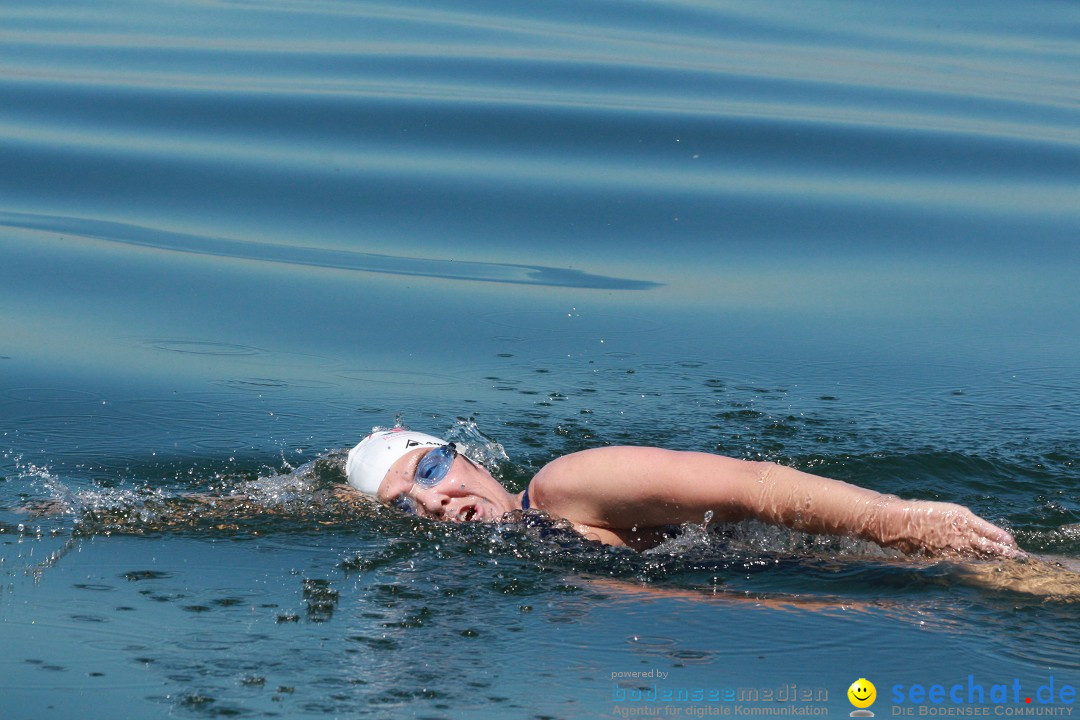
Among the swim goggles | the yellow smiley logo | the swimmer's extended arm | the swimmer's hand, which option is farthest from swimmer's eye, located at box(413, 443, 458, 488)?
the yellow smiley logo

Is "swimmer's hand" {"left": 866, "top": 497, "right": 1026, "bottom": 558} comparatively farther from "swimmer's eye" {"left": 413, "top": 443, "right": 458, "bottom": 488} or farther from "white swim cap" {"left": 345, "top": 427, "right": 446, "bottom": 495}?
"white swim cap" {"left": 345, "top": 427, "right": 446, "bottom": 495}

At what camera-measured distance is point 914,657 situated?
4062mm

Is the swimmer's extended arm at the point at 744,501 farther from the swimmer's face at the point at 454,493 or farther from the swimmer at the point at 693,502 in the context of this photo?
the swimmer's face at the point at 454,493

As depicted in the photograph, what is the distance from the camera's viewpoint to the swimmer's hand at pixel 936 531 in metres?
4.84

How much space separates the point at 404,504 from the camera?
5648 mm

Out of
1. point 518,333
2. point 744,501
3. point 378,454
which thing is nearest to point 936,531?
point 744,501

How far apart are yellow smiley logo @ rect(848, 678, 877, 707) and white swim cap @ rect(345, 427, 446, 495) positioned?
91.5 inches

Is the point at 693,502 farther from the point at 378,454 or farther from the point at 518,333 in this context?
the point at 518,333

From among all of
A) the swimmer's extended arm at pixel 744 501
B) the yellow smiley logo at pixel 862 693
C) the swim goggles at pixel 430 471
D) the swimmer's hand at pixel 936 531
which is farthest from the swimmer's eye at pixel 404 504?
the yellow smiley logo at pixel 862 693

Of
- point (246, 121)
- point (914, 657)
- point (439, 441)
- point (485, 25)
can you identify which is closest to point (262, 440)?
point (439, 441)

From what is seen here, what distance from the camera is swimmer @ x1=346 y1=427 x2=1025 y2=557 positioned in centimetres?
Result: 490

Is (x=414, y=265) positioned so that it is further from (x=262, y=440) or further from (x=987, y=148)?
(x=987, y=148)

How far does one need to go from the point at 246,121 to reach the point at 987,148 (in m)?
6.67

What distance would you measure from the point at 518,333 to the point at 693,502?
11.4 ft
